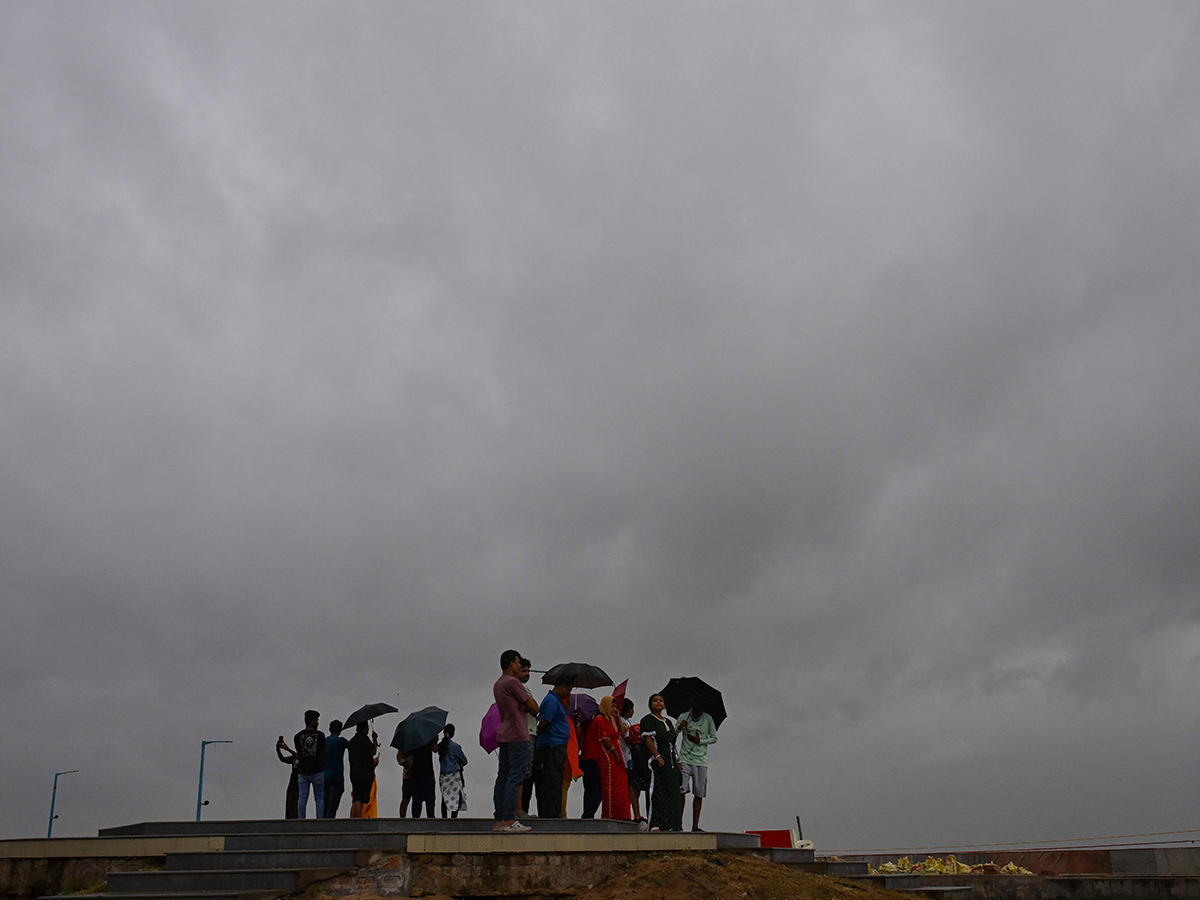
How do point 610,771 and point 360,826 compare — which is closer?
point 360,826

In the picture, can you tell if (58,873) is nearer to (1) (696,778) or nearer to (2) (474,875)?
(2) (474,875)

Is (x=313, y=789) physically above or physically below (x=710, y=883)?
above

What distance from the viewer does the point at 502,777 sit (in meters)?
11.1

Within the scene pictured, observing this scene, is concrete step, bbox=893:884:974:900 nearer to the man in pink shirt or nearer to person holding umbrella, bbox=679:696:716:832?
person holding umbrella, bbox=679:696:716:832

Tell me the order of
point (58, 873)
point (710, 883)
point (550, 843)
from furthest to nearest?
1. point (58, 873)
2. point (550, 843)
3. point (710, 883)

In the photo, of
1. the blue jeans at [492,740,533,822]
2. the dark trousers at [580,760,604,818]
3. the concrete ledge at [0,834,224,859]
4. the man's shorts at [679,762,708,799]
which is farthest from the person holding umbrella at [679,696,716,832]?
the concrete ledge at [0,834,224,859]

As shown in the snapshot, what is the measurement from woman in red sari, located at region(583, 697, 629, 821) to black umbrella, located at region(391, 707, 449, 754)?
236 centimetres

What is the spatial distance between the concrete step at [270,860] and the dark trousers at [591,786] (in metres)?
4.20

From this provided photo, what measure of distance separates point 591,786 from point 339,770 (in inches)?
150

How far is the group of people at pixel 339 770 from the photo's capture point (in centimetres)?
1376

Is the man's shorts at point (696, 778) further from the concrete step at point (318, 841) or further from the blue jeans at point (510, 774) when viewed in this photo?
the concrete step at point (318, 841)

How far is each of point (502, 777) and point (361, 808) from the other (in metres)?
3.88

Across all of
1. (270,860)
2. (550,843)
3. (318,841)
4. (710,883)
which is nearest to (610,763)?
(550,843)

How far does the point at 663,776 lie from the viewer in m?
13.0
